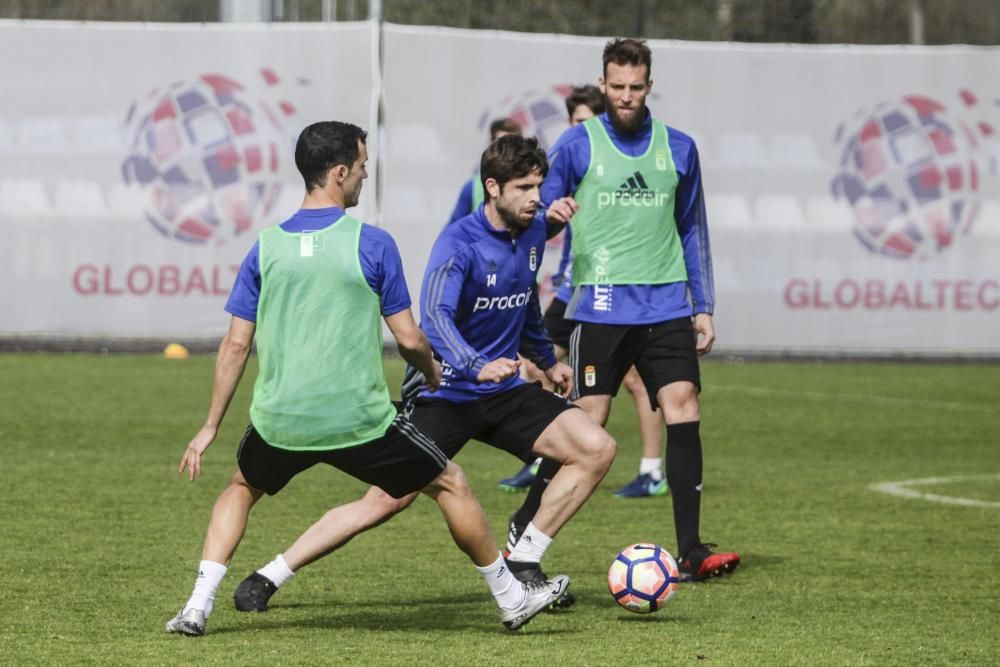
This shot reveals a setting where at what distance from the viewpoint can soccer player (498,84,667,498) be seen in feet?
31.7

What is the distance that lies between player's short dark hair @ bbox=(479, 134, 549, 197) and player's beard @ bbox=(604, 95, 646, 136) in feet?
3.82

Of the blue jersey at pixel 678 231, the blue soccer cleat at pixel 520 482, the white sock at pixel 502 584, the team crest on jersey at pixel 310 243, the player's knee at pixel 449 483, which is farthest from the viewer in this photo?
the blue soccer cleat at pixel 520 482

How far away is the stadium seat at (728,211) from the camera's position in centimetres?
1847

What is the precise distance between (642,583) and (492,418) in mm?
800

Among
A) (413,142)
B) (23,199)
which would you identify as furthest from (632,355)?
(23,199)

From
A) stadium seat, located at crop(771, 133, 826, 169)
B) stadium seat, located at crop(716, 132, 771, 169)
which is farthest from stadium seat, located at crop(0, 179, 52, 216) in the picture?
stadium seat, located at crop(771, 133, 826, 169)

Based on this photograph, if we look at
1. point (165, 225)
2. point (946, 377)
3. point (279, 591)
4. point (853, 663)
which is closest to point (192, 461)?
point (279, 591)

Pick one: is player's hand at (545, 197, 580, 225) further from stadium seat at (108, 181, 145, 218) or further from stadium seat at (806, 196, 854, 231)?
stadium seat at (806, 196, 854, 231)

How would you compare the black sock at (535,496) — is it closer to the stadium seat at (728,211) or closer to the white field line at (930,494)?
the white field line at (930,494)

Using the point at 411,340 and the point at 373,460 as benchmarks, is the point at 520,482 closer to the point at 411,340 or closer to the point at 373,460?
the point at 373,460

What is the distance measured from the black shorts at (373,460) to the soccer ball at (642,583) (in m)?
0.88

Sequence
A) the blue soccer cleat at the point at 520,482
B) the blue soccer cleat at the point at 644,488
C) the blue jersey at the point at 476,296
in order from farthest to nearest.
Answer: the blue soccer cleat at the point at 520,482
the blue soccer cleat at the point at 644,488
the blue jersey at the point at 476,296

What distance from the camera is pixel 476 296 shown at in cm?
654

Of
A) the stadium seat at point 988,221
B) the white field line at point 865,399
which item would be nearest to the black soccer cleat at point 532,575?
the white field line at point 865,399
